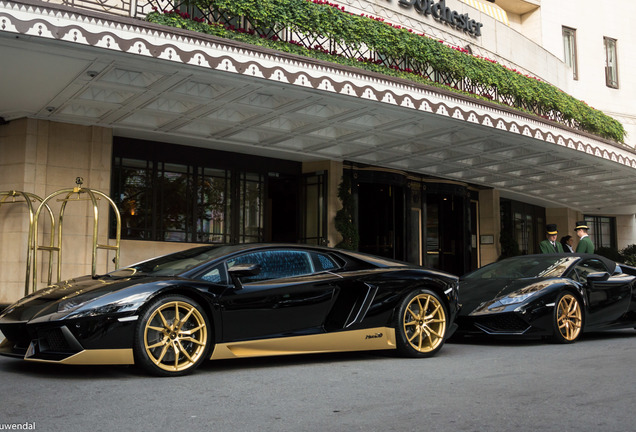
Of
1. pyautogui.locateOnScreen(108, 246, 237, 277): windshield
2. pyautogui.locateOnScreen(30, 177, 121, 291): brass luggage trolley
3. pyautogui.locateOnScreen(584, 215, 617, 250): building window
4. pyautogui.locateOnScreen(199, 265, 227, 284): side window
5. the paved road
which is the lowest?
the paved road

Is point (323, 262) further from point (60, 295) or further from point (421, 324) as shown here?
point (60, 295)

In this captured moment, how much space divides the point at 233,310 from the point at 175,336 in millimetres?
550

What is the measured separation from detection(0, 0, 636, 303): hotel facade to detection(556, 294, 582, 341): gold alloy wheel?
4411 millimetres

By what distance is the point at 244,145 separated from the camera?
46.1 ft

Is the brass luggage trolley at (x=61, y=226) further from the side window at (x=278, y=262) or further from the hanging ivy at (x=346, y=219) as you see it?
the hanging ivy at (x=346, y=219)

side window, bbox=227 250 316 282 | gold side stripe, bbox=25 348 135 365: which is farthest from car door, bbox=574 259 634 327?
gold side stripe, bbox=25 348 135 365

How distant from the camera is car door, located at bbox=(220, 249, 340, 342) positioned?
5762 mm

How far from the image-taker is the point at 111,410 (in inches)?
164

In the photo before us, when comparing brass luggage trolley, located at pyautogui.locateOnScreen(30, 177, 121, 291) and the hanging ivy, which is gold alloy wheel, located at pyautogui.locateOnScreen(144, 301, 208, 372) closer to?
brass luggage trolley, located at pyautogui.locateOnScreen(30, 177, 121, 291)

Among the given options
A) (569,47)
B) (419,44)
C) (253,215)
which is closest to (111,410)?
(253,215)

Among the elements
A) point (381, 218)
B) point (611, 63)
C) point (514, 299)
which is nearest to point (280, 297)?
point (514, 299)

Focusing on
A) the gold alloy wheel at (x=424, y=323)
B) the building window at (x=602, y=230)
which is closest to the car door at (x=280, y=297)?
the gold alloy wheel at (x=424, y=323)

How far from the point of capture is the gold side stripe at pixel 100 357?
16.5ft

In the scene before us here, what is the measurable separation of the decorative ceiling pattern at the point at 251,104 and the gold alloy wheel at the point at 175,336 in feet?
14.2
